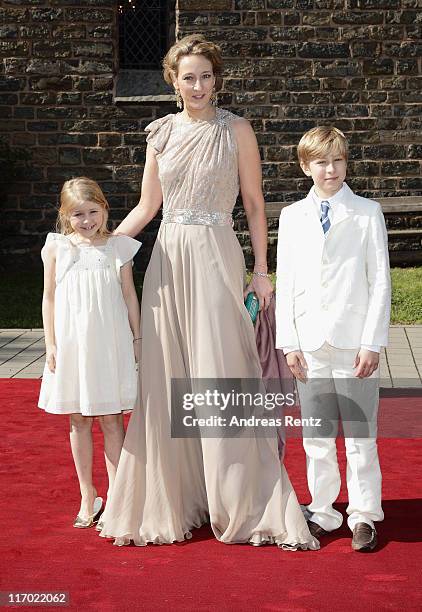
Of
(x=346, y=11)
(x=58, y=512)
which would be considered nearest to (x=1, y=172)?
(x=346, y=11)

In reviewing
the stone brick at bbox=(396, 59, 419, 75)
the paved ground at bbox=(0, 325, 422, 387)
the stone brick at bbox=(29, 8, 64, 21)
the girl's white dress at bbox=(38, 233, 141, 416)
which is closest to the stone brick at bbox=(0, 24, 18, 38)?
the stone brick at bbox=(29, 8, 64, 21)

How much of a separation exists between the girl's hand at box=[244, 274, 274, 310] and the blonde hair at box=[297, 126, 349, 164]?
0.56 m

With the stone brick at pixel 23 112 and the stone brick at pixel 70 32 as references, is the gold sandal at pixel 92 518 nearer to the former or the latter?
the stone brick at pixel 23 112

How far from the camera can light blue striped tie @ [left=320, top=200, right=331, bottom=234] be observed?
4.77 meters

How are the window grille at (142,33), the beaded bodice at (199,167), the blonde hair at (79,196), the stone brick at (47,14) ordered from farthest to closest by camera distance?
the window grille at (142,33) → the stone brick at (47,14) → the blonde hair at (79,196) → the beaded bodice at (199,167)

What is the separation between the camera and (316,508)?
484cm

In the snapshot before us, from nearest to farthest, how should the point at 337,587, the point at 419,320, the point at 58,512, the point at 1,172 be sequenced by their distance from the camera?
1. the point at 337,587
2. the point at 58,512
3. the point at 419,320
4. the point at 1,172

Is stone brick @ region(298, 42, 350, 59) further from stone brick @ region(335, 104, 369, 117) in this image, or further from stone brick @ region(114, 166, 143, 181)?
stone brick @ region(114, 166, 143, 181)

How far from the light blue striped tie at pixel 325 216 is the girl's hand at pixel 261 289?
358 mm

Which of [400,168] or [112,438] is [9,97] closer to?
[400,168]

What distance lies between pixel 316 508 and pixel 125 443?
86 cm

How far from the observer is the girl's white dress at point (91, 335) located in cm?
490

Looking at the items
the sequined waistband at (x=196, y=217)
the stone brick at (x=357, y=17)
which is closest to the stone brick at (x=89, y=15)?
the stone brick at (x=357, y=17)

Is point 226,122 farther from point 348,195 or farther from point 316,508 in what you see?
point 316,508
